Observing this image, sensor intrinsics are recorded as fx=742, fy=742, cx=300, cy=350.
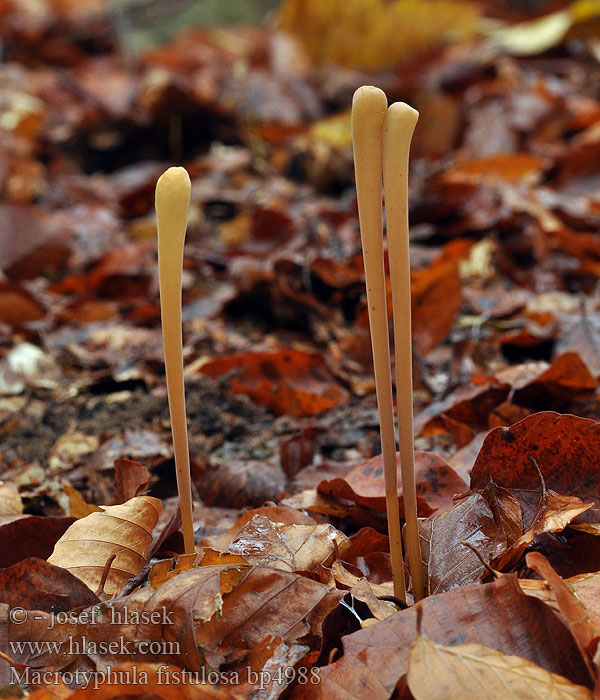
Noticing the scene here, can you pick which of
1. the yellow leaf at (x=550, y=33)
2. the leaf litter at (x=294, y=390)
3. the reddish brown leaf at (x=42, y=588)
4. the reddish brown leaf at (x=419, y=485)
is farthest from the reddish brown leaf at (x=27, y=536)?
the yellow leaf at (x=550, y=33)

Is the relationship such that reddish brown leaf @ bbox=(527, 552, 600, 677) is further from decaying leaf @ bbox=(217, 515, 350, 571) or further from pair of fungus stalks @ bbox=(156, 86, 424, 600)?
decaying leaf @ bbox=(217, 515, 350, 571)

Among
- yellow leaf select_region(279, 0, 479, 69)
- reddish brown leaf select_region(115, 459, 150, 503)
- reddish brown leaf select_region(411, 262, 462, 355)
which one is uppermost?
yellow leaf select_region(279, 0, 479, 69)

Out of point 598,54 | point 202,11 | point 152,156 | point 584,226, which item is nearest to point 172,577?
point 584,226

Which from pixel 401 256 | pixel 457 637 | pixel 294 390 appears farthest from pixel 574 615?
pixel 294 390

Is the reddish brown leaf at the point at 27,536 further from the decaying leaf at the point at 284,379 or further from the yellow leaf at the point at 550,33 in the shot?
the yellow leaf at the point at 550,33

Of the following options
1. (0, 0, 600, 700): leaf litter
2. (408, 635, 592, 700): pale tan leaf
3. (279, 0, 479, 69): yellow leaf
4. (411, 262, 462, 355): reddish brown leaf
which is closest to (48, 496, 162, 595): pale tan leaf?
(0, 0, 600, 700): leaf litter

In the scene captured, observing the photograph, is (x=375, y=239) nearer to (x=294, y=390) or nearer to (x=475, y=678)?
(x=475, y=678)

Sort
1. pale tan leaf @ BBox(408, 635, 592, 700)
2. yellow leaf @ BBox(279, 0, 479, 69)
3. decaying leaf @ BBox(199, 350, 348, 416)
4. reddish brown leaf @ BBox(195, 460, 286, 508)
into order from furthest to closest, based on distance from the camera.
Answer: yellow leaf @ BBox(279, 0, 479, 69), decaying leaf @ BBox(199, 350, 348, 416), reddish brown leaf @ BBox(195, 460, 286, 508), pale tan leaf @ BBox(408, 635, 592, 700)

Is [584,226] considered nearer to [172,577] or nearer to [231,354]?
[231,354]
